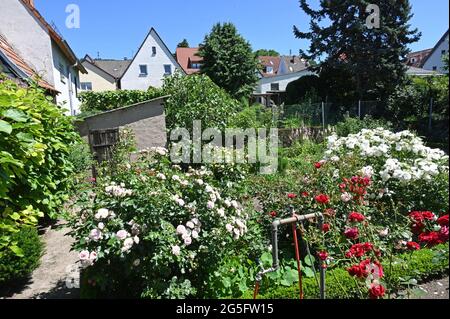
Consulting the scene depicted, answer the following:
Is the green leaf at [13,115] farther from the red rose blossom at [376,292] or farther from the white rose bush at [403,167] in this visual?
the white rose bush at [403,167]

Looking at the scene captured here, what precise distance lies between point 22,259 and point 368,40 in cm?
1477

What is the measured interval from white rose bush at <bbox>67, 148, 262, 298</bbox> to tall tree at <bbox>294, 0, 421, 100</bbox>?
13.3m

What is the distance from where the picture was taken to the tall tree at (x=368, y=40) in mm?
13898

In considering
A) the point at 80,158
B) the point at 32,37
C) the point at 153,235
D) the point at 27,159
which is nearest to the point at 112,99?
the point at 32,37

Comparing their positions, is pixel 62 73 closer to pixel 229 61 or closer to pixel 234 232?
pixel 229 61

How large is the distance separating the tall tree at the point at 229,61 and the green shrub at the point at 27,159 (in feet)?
54.2

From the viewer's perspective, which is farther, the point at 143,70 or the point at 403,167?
the point at 143,70

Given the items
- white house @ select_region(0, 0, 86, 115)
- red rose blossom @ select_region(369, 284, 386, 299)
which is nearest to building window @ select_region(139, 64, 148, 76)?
white house @ select_region(0, 0, 86, 115)

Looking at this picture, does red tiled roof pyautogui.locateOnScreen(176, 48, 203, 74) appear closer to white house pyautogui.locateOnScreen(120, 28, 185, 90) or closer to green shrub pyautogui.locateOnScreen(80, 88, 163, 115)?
white house pyautogui.locateOnScreen(120, 28, 185, 90)

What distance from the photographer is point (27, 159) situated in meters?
2.82

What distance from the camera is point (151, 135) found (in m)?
8.42
